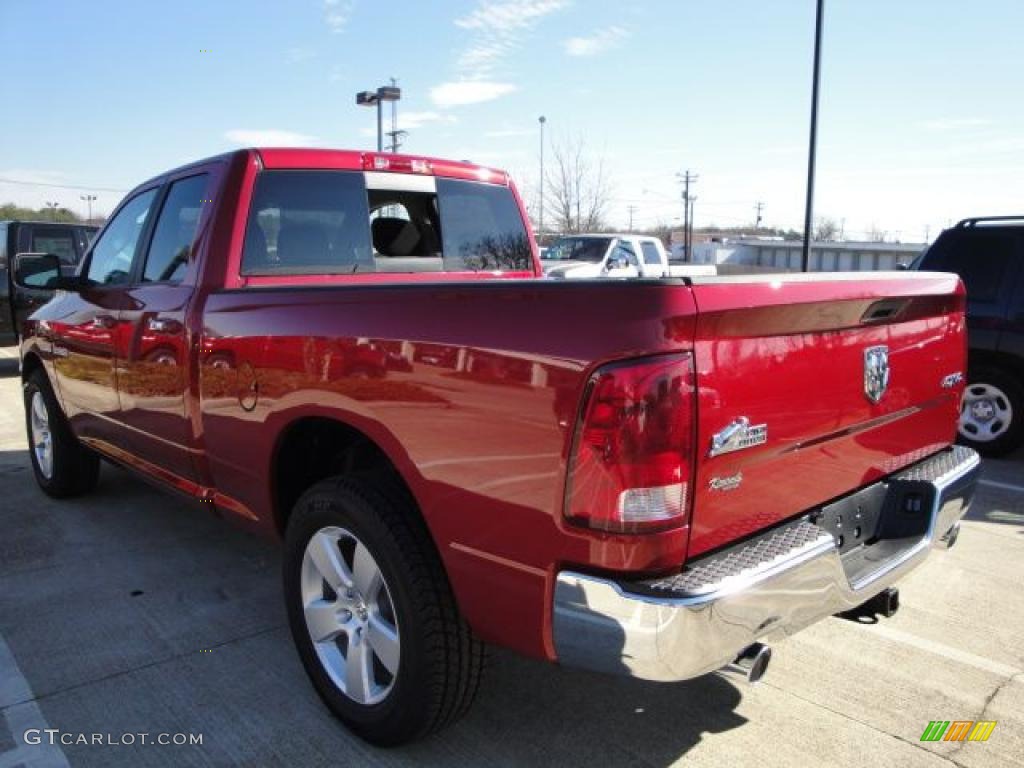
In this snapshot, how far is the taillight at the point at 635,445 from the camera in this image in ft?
6.12

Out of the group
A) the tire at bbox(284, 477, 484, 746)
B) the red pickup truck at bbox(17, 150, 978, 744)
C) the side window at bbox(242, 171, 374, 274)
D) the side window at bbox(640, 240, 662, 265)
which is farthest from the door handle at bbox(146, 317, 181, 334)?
the side window at bbox(640, 240, 662, 265)

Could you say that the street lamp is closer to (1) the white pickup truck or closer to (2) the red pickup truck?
(1) the white pickup truck

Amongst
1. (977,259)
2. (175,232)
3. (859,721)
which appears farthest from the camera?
(977,259)

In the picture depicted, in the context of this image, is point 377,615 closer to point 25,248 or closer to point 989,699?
point 989,699

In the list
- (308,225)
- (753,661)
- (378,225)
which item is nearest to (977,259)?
(378,225)

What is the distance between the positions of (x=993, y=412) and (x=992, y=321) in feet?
2.45

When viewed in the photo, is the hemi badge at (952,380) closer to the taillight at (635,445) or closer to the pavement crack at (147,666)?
the taillight at (635,445)

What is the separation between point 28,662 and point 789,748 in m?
2.89

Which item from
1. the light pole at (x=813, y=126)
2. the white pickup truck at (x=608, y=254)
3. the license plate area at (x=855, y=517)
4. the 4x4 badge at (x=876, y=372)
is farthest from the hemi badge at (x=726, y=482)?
the white pickup truck at (x=608, y=254)

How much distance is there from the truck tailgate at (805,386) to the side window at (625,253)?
50.9 ft

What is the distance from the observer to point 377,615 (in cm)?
257

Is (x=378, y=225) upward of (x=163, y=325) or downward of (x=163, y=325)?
upward

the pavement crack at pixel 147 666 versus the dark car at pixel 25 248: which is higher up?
the dark car at pixel 25 248

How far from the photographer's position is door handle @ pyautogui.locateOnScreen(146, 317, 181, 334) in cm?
346
